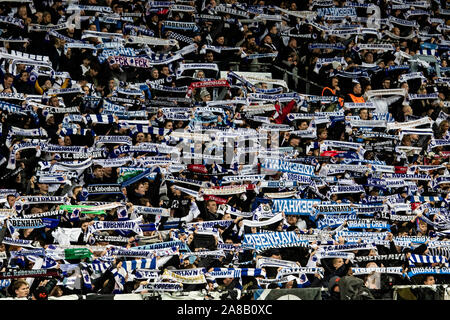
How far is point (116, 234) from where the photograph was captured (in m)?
13.0

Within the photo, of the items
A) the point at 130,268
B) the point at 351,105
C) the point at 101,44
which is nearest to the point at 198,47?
the point at 101,44

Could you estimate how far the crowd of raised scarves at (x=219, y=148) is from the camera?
12523 millimetres

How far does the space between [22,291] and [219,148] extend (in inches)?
215

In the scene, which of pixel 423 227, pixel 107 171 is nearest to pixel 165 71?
pixel 107 171

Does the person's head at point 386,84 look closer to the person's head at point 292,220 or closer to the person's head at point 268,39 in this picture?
the person's head at point 268,39

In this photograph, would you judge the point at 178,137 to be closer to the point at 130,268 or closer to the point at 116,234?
the point at 116,234

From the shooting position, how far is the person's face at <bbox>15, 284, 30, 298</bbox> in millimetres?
11102

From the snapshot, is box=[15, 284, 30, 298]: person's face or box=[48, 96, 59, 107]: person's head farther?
box=[48, 96, 59, 107]: person's head

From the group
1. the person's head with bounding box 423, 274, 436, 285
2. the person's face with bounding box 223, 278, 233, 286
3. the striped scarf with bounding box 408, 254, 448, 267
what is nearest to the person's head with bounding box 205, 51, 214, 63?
the person's face with bounding box 223, 278, 233, 286

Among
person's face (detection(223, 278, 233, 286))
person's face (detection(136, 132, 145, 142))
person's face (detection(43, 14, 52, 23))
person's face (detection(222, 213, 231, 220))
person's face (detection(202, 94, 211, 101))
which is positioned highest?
person's face (detection(43, 14, 52, 23))

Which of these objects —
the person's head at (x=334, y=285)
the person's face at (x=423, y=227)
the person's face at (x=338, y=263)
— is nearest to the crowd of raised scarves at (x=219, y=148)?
the person's face at (x=338, y=263)

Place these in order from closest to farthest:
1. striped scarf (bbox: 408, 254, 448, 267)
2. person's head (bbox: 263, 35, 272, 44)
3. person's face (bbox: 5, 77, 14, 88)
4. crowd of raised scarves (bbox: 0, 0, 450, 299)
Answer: crowd of raised scarves (bbox: 0, 0, 450, 299), striped scarf (bbox: 408, 254, 448, 267), person's face (bbox: 5, 77, 14, 88), person's head (bbox: 263, 35, 272, 44)

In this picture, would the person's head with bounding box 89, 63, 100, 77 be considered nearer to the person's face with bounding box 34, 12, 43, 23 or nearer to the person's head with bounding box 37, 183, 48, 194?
the person's face with bounding box 34, 12, 43, 23

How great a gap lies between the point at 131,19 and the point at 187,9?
Result: 1467mm
